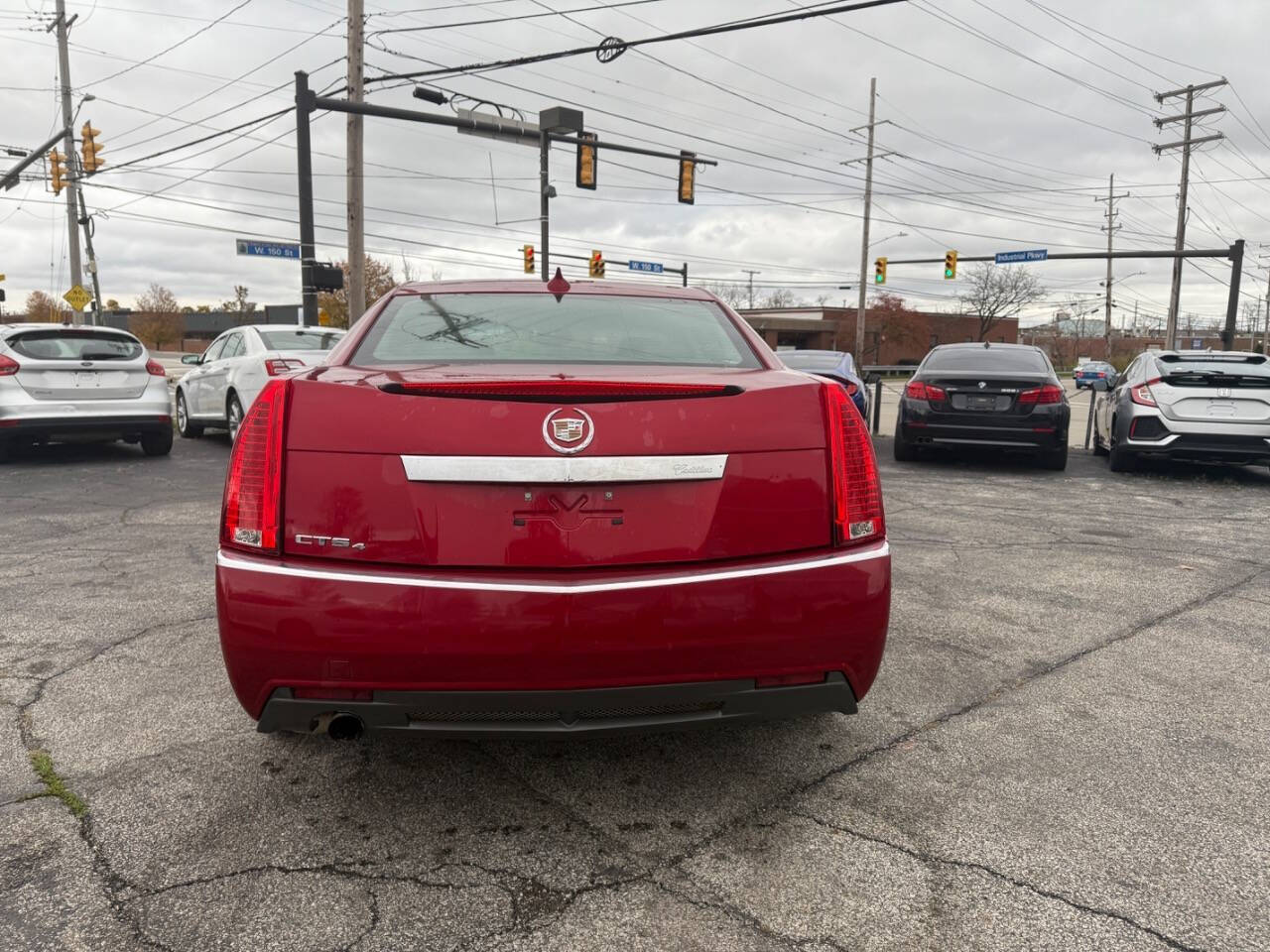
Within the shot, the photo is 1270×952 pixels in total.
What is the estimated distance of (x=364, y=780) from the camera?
2.89 m

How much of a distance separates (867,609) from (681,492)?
24.4 inches

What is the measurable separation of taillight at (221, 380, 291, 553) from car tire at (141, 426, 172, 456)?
30.4 feet

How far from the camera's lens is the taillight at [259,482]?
2377 mm

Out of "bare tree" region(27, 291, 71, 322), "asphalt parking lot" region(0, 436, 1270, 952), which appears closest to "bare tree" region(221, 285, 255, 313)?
"bare tree" region(27, 291, 71, 322)

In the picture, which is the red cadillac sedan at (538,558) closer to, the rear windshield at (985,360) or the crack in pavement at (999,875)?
the crack in pavement at (999,875)

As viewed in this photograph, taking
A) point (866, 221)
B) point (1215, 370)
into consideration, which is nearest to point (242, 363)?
point (1215, 370)

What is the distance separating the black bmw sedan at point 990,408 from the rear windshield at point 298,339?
692cm

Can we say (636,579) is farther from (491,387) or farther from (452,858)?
(452,858)

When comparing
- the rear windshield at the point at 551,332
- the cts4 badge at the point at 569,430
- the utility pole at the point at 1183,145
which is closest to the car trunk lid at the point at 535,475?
the cts4 badge at the point at 569,430

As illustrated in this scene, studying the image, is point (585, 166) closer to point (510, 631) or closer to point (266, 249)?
point (266, 249)

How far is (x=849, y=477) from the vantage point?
2.56 m

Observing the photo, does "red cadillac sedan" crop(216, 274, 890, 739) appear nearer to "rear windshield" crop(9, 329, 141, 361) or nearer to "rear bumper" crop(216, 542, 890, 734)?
"rear bumper" crop(216, 542, 890, 734)

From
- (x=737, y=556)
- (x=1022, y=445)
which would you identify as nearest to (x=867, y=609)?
(x=737, y=556)

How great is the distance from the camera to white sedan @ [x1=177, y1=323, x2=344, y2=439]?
407 inches
